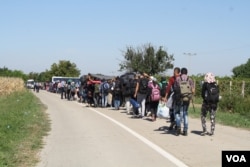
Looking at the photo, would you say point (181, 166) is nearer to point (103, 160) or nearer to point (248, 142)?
point (103, 160)

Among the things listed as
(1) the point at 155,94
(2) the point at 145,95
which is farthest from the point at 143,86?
(1) the point at 155,94

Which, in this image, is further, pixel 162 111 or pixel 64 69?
pixel 64 69

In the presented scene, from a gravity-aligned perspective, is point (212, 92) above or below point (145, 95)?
above

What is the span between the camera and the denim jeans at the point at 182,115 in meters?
13.2

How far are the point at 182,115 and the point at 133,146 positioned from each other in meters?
2.50

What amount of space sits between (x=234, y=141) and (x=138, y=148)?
2869 mm

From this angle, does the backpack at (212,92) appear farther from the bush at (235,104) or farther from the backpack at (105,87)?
the backpack at (105,87)

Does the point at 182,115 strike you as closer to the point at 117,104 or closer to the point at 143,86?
the point at 143,86

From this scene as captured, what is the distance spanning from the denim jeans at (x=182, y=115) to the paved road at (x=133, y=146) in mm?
395

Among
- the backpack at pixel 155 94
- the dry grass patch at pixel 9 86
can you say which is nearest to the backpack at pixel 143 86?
the backpack at pixel 155 94

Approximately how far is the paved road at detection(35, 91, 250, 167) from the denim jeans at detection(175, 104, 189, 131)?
Result: 395 millimetres

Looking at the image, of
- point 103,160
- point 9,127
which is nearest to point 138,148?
point 103,160

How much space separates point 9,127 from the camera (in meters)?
14.4

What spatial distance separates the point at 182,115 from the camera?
13.3 metres
